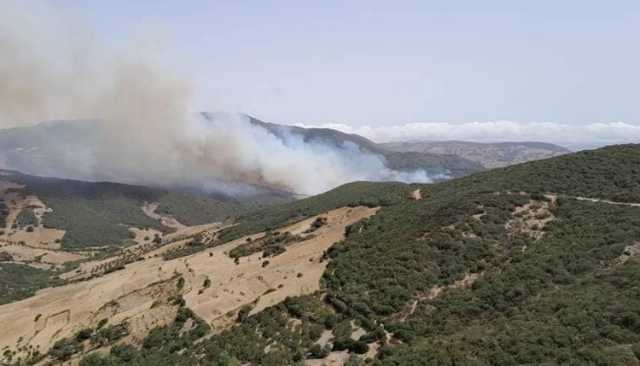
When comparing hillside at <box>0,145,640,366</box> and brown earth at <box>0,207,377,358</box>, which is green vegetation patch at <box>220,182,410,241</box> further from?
hillside at <box>0,145,640,366</box>

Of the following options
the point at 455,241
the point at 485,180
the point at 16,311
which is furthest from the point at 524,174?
the point at 16,311

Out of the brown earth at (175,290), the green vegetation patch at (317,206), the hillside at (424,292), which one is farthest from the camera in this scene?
the green vegetation patch at (317,206)

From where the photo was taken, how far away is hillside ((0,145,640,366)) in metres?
36.2

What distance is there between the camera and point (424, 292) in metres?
47.7

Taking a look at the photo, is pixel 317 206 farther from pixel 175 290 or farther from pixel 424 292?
pixel 424 292

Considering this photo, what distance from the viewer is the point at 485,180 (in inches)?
3314

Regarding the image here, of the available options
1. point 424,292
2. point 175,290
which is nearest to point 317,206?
point 175,290

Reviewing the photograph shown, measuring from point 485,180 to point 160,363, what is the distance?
195 feet

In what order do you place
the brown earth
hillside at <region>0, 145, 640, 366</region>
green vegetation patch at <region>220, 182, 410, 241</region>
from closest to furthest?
1. hillside at <region>0, 145, 640, 366</region>
2. the brown earth
3. green vegetation patch at <region>220, 182, 410, 241</region>

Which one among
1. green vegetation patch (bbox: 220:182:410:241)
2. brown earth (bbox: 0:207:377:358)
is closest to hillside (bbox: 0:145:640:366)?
brown earth (bbox: 0:207:377:358)

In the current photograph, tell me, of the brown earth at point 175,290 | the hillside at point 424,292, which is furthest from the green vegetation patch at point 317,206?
the hillside at point 424,292

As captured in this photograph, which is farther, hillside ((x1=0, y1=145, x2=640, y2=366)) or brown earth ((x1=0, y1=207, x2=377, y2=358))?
brown earth ((x1=0, y1=207, x2=377, y2=358))

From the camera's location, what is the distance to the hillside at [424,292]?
3619 cm

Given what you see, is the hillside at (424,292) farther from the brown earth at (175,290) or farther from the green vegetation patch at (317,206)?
the green vegetation patch at (317,206)
